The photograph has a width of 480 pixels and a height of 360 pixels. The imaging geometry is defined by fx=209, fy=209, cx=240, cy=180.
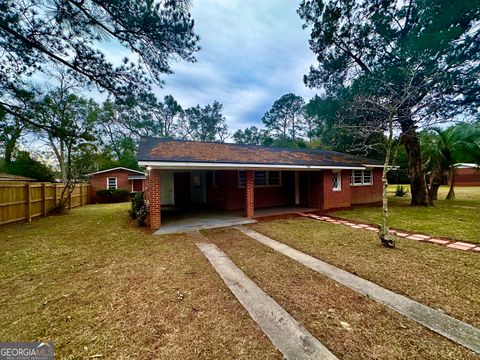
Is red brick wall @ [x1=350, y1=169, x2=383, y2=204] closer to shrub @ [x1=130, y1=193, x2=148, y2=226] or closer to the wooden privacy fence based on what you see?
shrub @ [x1=130, y1=193, x2=148, y2=226]

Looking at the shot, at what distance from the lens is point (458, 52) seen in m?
8.95

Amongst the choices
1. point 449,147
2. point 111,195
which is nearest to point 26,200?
point 111,195

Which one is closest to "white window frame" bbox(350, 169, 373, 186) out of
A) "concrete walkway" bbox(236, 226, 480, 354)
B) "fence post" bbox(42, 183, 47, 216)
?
"concrete walkway" bbox(236, 226, 480, 354)

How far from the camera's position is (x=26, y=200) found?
9773mm

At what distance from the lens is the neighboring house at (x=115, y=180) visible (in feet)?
65.7

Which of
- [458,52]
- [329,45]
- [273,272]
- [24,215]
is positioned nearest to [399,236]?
[273,272]

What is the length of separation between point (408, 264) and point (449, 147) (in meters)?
15.2

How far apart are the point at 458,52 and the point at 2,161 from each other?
36494 mm

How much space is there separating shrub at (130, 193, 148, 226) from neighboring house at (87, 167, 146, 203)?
40.1ft

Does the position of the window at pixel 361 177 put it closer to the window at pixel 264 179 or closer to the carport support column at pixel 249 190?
the window at pixel 264 179

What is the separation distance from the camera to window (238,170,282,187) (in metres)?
11.3

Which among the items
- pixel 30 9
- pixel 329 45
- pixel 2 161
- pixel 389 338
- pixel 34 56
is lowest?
pixel 389 338

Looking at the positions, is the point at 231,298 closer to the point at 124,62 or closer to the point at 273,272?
the point at 273,272

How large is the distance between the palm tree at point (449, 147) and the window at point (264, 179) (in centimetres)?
1026
